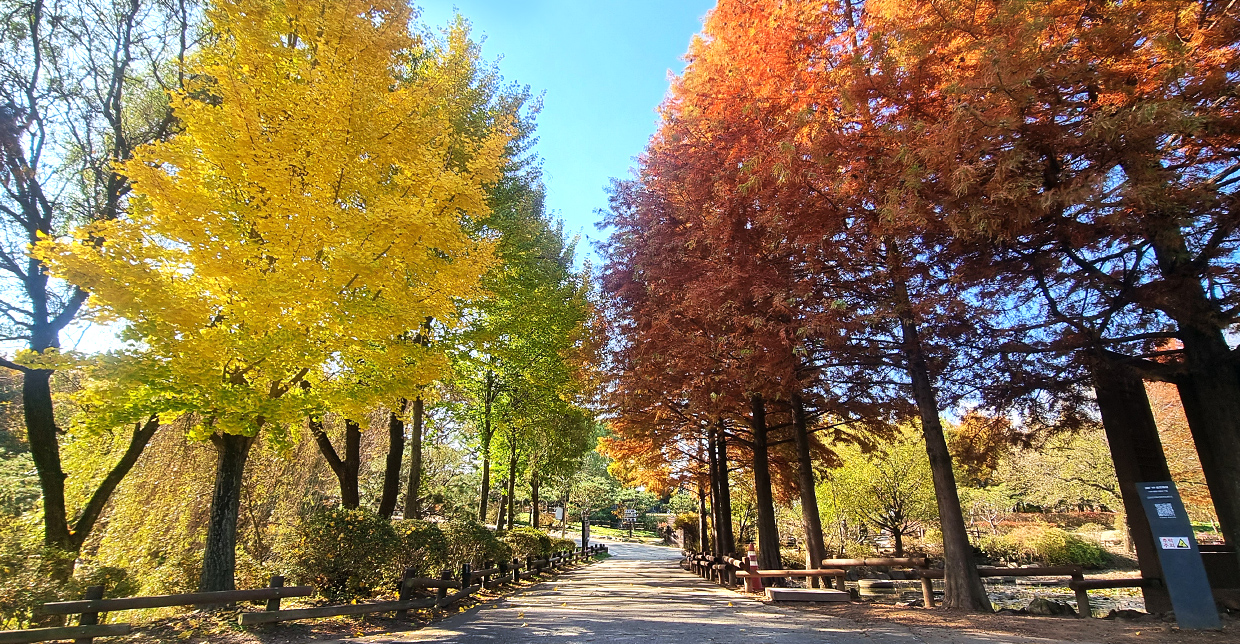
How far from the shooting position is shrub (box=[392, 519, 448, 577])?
935cm

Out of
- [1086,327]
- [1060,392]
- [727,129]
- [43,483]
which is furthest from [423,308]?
[1060,392]

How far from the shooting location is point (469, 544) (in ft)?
40.5

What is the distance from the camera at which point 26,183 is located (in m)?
10.6

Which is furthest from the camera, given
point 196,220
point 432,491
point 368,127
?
point 432,491

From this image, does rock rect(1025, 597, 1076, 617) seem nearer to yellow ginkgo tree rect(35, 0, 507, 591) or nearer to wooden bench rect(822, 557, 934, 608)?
wooden bench rect(822, 557, 934, 608)

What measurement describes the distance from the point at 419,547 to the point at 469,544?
9.53 ft

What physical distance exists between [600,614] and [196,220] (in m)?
8.32

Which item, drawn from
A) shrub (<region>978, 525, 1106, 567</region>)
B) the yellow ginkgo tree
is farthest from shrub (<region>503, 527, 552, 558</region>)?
shrub (<region>978, 525, 1106, 567</region>)

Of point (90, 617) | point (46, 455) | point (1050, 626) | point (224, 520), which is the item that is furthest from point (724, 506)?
point (46, 455)

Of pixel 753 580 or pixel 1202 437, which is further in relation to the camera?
pixel 753 580

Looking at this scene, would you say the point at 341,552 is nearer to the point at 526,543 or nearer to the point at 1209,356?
the point at 526,543

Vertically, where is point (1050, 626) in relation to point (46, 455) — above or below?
below

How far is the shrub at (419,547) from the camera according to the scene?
9.35 metres

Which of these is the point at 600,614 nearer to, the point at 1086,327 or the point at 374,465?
the point at 1086,327
